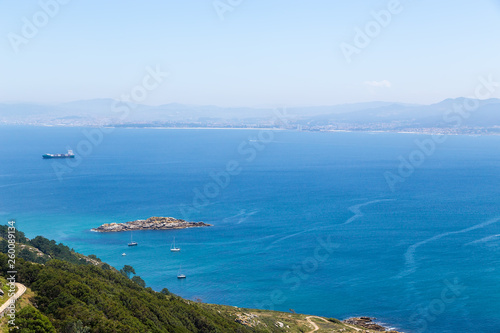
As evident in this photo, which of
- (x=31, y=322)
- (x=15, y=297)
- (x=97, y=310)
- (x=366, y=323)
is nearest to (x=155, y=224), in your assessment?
(x=366, y=323)

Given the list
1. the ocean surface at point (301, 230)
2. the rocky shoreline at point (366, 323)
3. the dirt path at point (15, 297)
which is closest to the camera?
the dirt path at point (15, 297)

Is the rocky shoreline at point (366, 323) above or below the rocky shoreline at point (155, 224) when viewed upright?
below

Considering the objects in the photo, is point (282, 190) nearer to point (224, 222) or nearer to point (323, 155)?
point (224, 222)

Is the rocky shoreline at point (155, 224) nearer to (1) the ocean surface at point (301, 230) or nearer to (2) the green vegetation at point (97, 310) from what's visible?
(1) the ocean surface at point (301, 230)

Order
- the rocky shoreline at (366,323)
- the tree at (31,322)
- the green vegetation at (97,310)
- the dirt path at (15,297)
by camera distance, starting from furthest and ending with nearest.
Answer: the rocky shoreline at (366,323) < the green vegetation at (97,310) < the dirt path at (15,297) < the tree at (31,322)

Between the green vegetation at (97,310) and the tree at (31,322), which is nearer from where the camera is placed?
the tree at (31,322)

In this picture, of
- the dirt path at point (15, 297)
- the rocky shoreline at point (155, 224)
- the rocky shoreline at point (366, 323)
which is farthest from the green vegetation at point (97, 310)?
the rocky shoreline at point (155, 224)

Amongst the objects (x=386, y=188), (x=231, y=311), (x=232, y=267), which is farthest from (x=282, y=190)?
(x=231, y=311)

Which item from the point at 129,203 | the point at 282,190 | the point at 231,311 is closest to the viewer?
the point at 231,311
